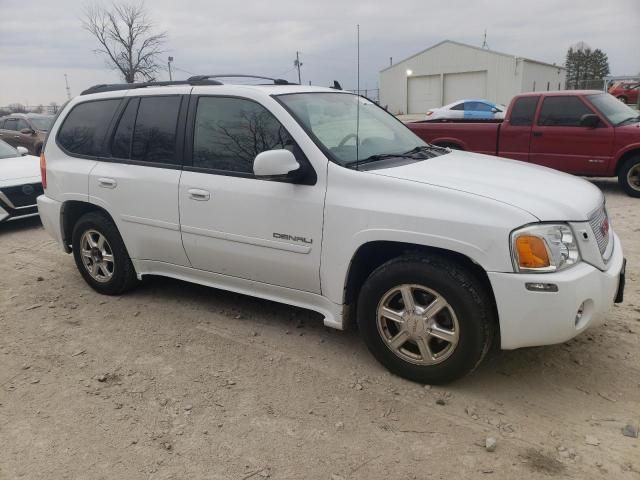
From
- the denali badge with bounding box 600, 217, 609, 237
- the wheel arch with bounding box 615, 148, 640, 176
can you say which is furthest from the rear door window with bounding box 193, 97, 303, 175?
the wheel arch with bounding box 615, 148, 640, 176

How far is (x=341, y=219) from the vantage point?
127 inches

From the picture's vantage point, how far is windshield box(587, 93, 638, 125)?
8.57m

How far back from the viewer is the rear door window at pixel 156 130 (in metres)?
4.07

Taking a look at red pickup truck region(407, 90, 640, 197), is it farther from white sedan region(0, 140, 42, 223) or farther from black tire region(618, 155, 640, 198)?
white sedan region(0, 140, 42, 223)

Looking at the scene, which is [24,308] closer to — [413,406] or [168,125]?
[168,125]

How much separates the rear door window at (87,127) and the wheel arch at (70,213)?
1.47 ft

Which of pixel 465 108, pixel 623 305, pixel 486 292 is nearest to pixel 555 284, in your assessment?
pixel 486 292

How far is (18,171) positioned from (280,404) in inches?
261

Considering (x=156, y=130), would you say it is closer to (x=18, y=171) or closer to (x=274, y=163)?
(x=274, y=163)

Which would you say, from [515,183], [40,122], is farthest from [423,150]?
[40,122]

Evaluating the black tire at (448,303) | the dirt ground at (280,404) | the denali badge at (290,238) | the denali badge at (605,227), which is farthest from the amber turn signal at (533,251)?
the denali badge at (290,238)

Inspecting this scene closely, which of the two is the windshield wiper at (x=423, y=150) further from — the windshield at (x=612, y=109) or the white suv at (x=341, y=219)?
the windshield at (x=612, y=109)

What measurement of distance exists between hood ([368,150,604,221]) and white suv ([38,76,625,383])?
0.6 inches

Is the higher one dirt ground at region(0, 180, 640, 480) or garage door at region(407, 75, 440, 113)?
garage door at region(407, 75, 440, 113)
